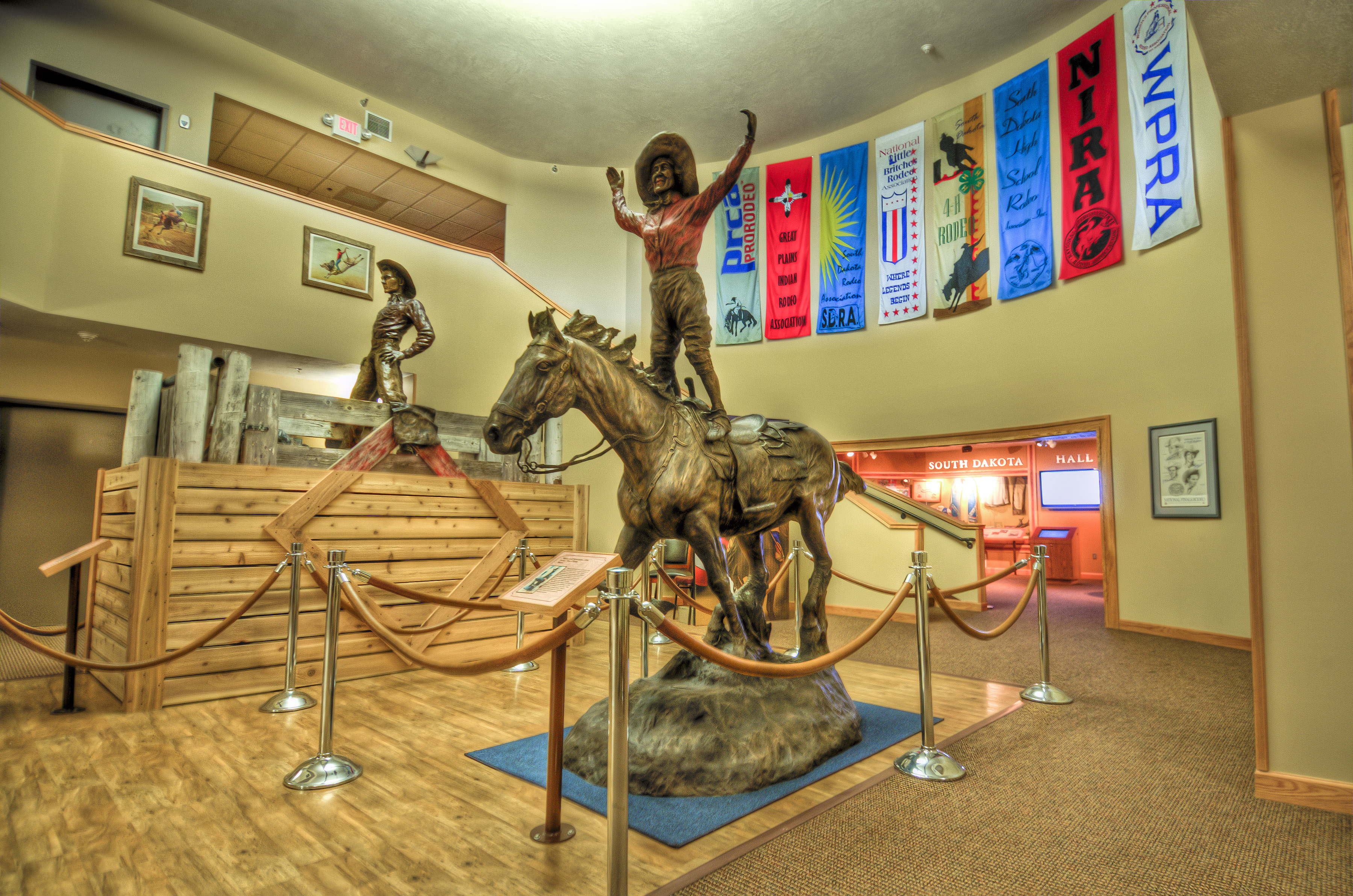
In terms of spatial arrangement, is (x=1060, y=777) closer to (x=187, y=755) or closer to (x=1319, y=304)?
(x=1319, y=304)

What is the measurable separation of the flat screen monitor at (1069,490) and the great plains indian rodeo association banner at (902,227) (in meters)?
5.69

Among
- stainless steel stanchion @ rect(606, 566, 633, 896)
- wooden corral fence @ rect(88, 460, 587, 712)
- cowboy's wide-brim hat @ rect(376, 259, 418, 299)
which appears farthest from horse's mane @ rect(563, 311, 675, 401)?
cowboy's wide-brim hat @ rect(376, 259, 418, 299)

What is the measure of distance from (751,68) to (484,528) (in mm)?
8936

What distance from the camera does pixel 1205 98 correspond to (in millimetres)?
6762

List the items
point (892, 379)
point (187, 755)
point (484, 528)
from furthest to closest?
1. point (892, 379)
2. point (484, 528)
3. point (187, 755)

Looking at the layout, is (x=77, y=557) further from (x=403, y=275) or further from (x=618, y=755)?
(x=618, y=755)

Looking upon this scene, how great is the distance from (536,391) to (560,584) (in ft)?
2.89

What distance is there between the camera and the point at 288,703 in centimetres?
390

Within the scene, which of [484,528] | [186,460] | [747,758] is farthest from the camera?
[484,528]

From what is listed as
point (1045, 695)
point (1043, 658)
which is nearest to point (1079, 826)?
point (1045, 695)

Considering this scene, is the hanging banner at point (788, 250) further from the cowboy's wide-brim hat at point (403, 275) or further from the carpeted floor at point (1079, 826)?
the carpeted floor at point (1079, 826)

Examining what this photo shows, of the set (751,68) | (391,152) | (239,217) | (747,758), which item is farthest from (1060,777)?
(391,152)

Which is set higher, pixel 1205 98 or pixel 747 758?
pixel 1205 98

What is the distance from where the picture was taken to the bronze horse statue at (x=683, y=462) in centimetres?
272
